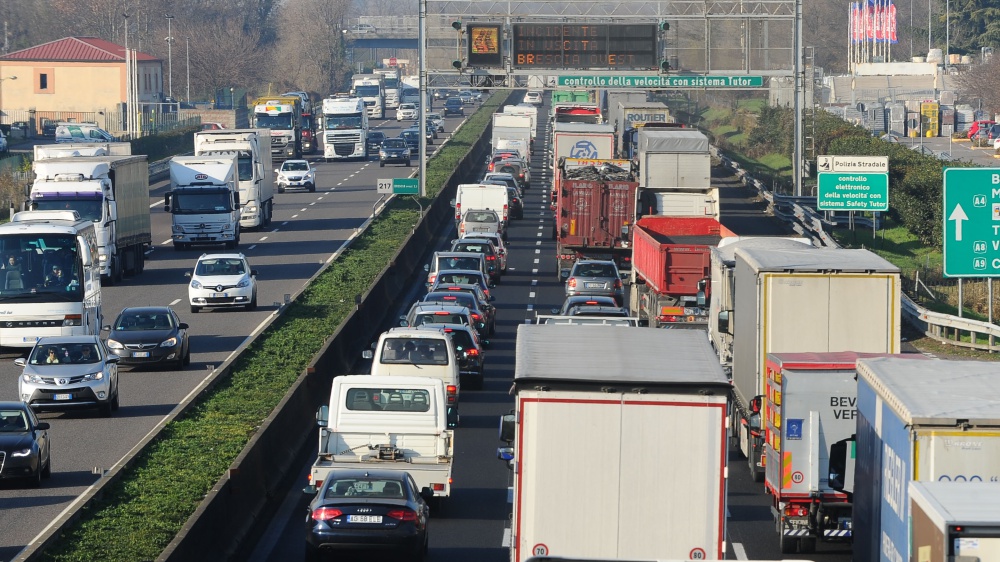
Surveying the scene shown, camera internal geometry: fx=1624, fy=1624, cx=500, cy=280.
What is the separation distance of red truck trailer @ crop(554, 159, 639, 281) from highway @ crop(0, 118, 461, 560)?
24.6 feet

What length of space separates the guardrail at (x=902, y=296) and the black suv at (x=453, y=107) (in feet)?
172

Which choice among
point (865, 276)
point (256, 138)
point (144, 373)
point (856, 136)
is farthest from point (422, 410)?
point (856, 136)

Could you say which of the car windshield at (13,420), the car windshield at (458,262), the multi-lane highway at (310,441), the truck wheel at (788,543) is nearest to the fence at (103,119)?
the multi-lane highway at (310,441)

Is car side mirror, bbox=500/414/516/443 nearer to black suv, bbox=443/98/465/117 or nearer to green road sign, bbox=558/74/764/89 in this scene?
green road sign, bbox=558/74/764/89

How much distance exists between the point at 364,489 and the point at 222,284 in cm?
2236

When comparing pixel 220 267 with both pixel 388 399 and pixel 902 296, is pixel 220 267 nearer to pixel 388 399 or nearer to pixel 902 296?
pixel 902 296

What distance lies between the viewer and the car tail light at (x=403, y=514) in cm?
1695

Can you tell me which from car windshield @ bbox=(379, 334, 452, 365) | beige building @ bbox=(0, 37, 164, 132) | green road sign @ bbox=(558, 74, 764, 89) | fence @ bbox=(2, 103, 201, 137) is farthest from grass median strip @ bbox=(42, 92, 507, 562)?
beige building @ bbox=(0, 37, 164, 132)

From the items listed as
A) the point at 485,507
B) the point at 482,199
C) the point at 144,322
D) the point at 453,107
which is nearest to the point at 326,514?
the point at 485,507

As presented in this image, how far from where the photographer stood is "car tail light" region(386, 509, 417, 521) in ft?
55.6

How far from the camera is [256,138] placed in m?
57.3

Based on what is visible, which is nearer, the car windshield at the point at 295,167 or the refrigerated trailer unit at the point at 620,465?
the refrigerated trailer unit at the point at 620,465

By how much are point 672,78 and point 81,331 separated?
1199 inches

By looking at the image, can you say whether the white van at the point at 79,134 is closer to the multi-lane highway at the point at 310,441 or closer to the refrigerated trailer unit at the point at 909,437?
the multi-lane highway at the point at 310,441
